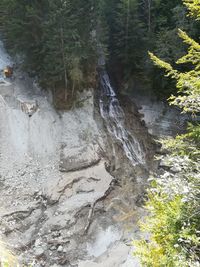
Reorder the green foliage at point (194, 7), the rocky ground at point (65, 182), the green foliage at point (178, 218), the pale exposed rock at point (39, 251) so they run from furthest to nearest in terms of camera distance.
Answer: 1. the rocky ground at point (65, 182)
2. the pale exposed rock at point (39, 251)
3. the green foliage at point (194, 7)
4. the green foliage at point (178, 218)

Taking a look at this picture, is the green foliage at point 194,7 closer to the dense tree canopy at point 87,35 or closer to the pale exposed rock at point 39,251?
the pale exposed rock at point 39,251

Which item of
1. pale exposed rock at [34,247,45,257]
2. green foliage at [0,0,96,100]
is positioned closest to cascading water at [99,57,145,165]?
green foliage at [0,0,96,100]

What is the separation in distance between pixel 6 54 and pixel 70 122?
6652mm

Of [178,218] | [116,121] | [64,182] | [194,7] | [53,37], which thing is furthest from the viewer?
[116,121]

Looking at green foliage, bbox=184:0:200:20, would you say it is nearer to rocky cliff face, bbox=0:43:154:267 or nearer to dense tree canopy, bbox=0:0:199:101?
rocky cliff face, bbox=0:43:154:267

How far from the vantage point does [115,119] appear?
19.2m

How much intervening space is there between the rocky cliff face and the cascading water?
39 cm

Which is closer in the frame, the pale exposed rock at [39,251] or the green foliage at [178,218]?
the green foliage at [178,218]

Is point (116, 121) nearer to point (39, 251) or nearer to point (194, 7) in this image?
point (39, 251)

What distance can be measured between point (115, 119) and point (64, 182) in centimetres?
578

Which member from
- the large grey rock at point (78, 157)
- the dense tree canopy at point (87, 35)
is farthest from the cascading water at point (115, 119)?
the large grey rock at point (78, 157)

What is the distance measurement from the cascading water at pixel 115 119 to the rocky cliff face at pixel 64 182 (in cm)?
39

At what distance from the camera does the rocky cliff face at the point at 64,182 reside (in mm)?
12867

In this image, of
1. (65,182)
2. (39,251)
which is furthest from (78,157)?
(39,251)
